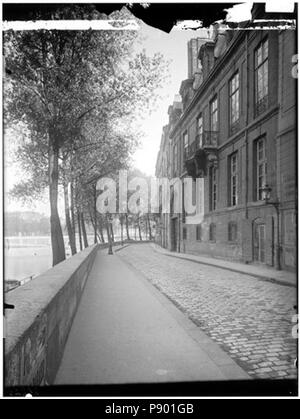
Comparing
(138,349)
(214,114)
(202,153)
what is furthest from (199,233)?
(138,349)

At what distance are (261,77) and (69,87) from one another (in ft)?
33.6

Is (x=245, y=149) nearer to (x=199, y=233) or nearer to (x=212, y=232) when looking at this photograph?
(x=212, y=232)

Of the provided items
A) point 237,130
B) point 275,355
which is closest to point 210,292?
point 275,355

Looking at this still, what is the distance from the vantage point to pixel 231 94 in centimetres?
1780

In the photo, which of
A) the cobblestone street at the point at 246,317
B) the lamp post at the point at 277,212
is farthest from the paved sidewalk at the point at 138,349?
the lamp post at the point at 277,212

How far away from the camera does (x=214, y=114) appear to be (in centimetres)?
2077

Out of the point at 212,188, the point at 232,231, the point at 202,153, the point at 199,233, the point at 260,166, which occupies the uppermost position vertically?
the point at 202,153

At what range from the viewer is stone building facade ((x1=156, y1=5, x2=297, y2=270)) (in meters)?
12.4

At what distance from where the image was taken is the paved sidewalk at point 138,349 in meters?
3.60

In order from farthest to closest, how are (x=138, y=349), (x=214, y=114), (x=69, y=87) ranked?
(x=214, y=114) → (x=69, y=87) → (x=138, y=349)

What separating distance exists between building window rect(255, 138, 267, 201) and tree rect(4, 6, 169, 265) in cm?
769

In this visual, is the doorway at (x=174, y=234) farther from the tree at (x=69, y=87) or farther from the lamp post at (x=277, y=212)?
the tree at (x=69, y=87)

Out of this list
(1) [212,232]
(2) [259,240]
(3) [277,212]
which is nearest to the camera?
(3) [277,212]

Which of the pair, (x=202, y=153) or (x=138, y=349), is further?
(x=202, y=153)
